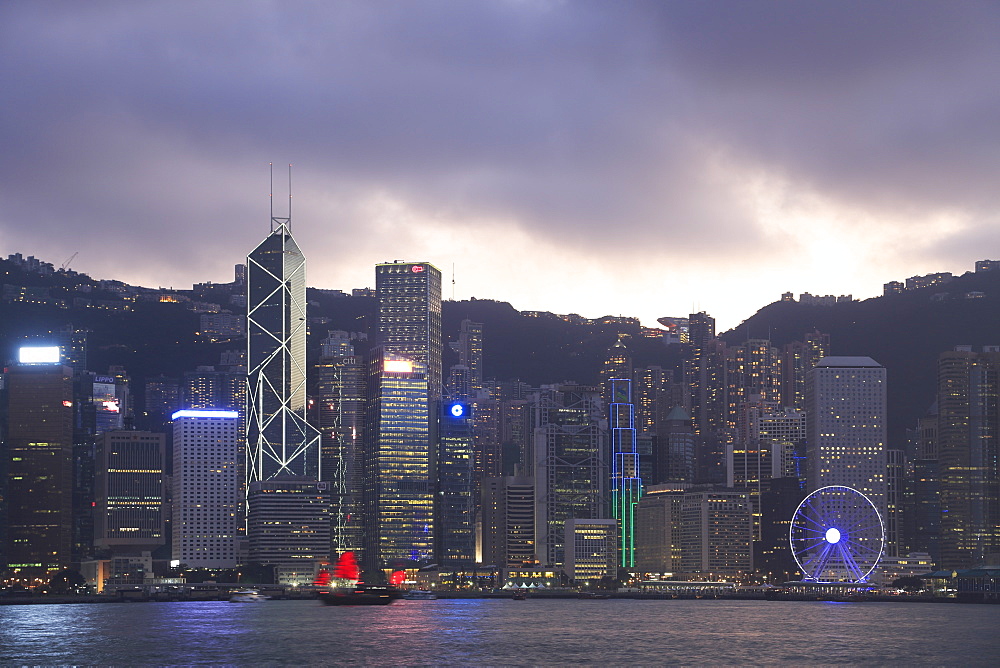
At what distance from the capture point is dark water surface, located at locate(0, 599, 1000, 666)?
120 meters

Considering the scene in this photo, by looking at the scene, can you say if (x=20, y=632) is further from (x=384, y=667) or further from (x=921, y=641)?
(x=921, y=641)


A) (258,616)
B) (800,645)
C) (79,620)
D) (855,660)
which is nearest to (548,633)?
(800,645)

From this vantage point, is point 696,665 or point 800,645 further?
point 800,645

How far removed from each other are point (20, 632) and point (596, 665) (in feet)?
235

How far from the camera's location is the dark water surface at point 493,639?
120500 mm

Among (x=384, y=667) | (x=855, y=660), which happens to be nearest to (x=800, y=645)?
(x=855, y=660)

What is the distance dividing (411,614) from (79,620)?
40015 millimetres

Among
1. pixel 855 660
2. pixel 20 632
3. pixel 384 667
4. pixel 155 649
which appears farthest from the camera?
pixel 20 632

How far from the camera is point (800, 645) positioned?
137000 millimetres

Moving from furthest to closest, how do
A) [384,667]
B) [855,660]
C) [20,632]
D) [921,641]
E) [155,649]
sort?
[20,632], [921,641], [155,649], [855,660], [384,667]

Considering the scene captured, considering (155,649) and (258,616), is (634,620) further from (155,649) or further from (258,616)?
(155,649)

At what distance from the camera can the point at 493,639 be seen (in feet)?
468

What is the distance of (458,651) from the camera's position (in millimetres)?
127062

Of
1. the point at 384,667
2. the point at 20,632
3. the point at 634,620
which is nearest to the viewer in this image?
the point at 384,667
